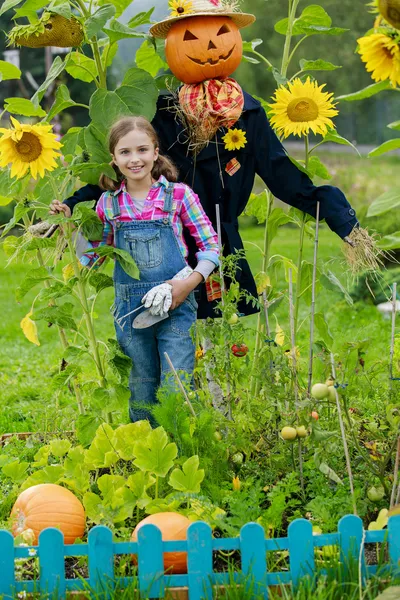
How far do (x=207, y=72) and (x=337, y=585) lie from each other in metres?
1.71

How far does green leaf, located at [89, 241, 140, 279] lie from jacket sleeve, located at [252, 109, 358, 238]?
597 millimetres

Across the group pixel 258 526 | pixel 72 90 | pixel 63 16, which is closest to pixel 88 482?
pixel 258 526

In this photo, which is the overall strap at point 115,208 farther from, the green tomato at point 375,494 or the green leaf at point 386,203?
the green tomato at point 375,494

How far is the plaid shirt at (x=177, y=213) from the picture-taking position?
115 inches

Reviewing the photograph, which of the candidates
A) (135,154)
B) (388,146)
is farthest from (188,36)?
(388,146)

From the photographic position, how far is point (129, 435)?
274 cm

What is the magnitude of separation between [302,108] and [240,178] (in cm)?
38

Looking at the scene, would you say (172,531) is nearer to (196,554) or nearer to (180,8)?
(196,554)

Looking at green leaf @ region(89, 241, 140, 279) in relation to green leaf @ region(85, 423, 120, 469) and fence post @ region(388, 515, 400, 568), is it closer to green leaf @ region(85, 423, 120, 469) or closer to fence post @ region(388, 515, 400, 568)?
green leaf @ region(85, 423, 120, 469)

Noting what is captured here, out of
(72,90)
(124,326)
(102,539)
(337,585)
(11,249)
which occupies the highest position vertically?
(72,90)

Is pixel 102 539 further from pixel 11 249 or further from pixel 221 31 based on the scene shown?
pixel 221 31

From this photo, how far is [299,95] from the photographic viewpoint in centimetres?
283

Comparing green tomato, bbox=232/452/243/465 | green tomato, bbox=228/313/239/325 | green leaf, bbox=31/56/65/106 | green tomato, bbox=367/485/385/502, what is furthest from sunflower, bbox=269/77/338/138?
green tomato, bbox=367/485/385/502

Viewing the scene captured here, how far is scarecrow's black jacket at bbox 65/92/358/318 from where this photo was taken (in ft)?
9.89
